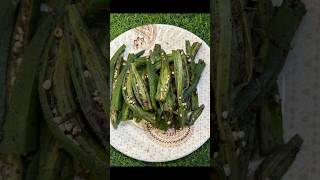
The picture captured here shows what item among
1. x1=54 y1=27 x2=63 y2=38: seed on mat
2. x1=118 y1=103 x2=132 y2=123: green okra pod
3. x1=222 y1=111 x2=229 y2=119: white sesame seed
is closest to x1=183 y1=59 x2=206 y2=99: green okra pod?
x1=118 y1=103 x2=132 y2=123: green okra pod

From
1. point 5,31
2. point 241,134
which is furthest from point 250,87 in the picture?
point 5,31

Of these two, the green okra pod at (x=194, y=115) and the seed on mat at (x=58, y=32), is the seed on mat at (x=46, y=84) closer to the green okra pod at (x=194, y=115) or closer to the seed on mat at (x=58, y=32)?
the seed on mat at (x=58, y=32)

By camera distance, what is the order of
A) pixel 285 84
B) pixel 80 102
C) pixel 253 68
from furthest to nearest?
pixel 285 84, pixel 253 68, pixel 80 102

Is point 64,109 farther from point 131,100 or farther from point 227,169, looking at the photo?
point 227,169

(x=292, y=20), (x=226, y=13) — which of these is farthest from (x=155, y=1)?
(x=292, y=20)

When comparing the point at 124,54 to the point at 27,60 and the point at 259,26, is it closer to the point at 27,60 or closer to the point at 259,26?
the point at 27,60

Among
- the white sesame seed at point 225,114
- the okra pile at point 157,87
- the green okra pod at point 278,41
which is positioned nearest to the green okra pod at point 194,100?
the okra pile at point 157,87

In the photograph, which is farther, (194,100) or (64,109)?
(64,109)
